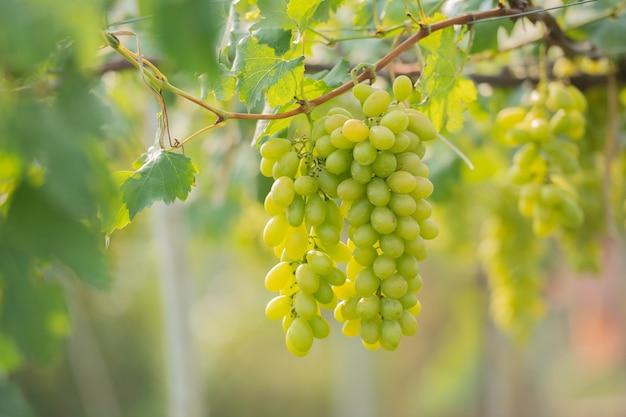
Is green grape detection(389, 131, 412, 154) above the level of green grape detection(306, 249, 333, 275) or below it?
above

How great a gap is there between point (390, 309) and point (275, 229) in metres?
0.10

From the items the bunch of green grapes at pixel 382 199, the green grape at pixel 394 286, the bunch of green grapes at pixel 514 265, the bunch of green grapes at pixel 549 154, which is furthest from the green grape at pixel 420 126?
the bunch of green grapes at pixel 514 265

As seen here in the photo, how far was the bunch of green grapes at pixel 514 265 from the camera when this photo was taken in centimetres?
101

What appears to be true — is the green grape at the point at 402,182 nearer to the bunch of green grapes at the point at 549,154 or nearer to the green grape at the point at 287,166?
the green grape at the point at 287,166

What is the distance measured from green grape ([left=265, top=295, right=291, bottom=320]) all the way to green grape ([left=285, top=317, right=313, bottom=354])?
0.05ft

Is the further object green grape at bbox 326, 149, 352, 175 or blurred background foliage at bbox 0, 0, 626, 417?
green grape at bbox 326, 149, 352, 175

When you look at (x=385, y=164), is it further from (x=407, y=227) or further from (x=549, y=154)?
(x=549, y=154)

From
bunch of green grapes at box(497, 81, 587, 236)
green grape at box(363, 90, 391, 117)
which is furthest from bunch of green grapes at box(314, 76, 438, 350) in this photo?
bunch of green grapes at box(497, 81, 587, 236)

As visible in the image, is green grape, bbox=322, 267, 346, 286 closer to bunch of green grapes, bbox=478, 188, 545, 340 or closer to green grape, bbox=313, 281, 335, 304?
green grape, bbox=313, 281, 335, 304

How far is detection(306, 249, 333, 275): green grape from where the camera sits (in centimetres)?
47

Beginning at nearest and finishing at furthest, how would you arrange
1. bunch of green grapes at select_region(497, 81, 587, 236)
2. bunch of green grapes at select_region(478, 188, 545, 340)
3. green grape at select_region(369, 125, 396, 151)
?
1. green grape at select_region(369, 125, 396, 151)
2. bunch of green grapes at select_region(497, 81, 587, 236)
3. bunch of green grapes at select_region(478, 188, 545, 340)

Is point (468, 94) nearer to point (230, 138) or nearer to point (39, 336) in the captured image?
point (39, 336)

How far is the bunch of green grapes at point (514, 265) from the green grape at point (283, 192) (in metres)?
0.61

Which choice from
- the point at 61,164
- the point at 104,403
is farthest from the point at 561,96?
the point at 104,403
